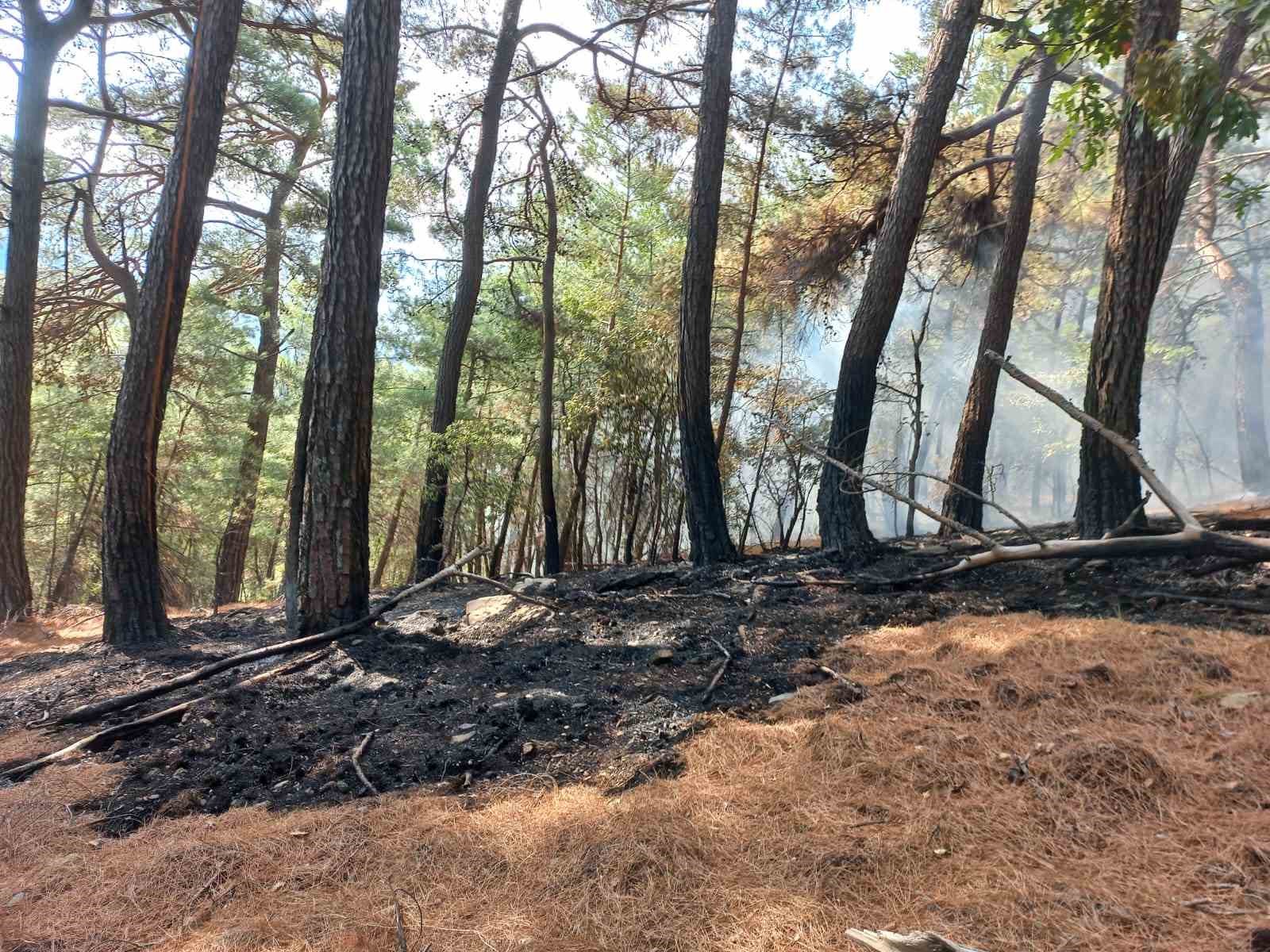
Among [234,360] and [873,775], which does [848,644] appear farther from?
[234,360]

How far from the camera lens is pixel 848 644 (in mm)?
3107

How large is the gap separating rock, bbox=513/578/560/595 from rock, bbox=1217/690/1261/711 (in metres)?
3.74

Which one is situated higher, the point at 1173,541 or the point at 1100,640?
the point at 1173,541

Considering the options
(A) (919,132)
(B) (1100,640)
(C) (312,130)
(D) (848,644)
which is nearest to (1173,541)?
(B) (1100,640)

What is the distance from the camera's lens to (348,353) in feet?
12.6

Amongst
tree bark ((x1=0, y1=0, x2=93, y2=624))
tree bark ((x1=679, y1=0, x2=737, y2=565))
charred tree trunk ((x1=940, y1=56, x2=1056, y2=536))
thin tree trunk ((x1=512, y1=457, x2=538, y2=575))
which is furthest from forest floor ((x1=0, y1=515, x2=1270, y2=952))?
thin tree trunk ((x1=512, y1=457, x2=538, y2=575))

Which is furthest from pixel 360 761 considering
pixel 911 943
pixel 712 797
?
pixel 911 943

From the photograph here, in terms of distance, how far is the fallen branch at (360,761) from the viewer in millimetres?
2234

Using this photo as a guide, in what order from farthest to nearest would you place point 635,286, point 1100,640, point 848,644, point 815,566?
1. point 635,286
2. point 815,566
3. point 848,644
4. point 1100,640

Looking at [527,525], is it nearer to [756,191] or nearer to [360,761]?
[756,191]

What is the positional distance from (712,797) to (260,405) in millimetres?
11422

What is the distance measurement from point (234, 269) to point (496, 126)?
6299mm

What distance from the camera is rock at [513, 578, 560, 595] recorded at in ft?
16.3

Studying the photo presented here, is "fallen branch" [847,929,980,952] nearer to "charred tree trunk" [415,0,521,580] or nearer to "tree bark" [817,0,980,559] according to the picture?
"tree bark" [817,0,980,559]
